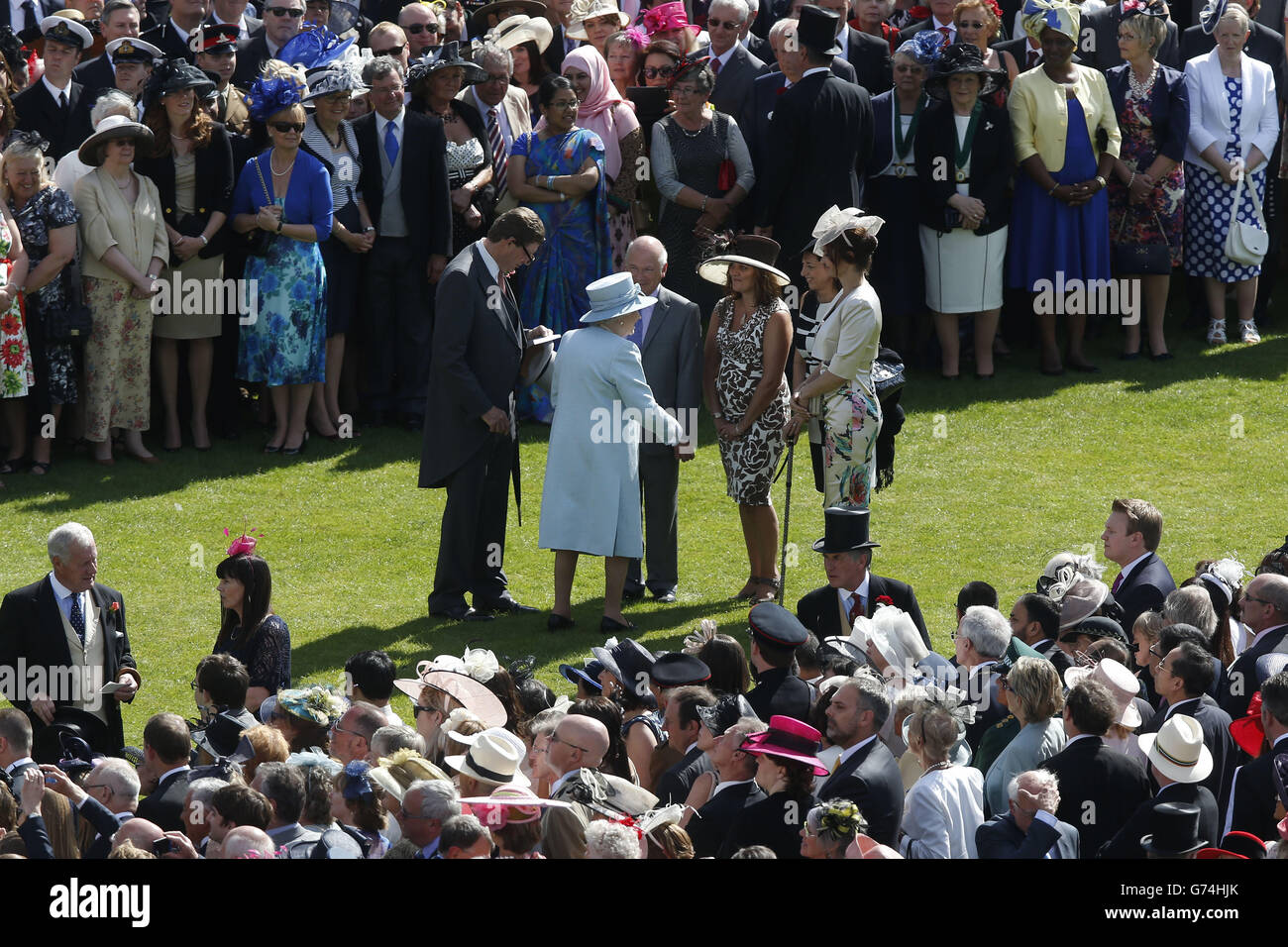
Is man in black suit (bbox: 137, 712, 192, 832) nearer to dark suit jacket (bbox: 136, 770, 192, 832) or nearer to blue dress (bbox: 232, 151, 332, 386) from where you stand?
dark suit jacket (bbox: 136, 770, 192, 832)

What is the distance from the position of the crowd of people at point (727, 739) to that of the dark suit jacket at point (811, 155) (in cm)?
490

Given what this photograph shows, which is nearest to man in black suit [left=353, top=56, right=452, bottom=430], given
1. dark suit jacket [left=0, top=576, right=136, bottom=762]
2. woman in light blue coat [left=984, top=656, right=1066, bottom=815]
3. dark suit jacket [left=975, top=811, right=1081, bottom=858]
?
dark suit jacket [left=0, top=576, right=136, bottom=762]

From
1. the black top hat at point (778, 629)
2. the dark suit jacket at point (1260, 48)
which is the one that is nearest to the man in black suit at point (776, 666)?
the black top hat at point (778, 629)

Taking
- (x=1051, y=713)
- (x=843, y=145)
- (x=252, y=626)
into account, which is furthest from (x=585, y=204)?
(x=1051, y=713)

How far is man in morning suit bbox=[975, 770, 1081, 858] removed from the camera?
646 cm

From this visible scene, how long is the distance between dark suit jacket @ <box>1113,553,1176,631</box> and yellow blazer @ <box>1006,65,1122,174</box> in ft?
18.0

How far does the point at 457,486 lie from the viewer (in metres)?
10.7

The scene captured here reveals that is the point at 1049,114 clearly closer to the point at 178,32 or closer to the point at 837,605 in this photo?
the point at 837,605

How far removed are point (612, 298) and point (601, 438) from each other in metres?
0.78

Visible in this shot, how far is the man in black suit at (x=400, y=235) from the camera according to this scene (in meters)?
13.0

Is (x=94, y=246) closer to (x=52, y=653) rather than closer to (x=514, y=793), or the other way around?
(x=52, y=653)

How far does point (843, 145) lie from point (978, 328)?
1910mm

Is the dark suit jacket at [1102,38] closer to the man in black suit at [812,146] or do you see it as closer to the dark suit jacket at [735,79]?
the man in black suit at [812,146]

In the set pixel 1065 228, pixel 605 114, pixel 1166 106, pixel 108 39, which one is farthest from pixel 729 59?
pixel 108 39
